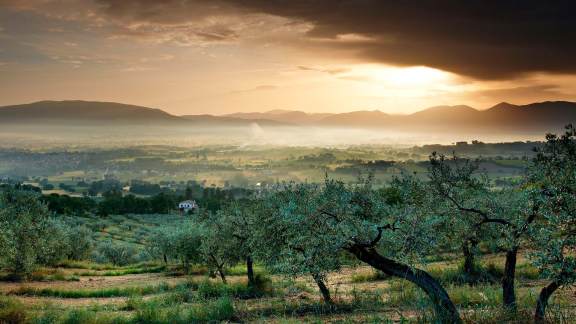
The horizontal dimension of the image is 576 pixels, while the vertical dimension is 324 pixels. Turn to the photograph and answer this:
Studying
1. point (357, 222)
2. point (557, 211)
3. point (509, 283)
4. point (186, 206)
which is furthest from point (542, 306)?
point (186, 206)

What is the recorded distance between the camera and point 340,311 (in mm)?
21625

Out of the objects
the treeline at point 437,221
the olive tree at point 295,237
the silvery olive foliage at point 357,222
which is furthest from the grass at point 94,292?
the silvery olive foliage at point 357,222

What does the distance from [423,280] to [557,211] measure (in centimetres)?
515

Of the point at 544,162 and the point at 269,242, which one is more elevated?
the point at 544,162

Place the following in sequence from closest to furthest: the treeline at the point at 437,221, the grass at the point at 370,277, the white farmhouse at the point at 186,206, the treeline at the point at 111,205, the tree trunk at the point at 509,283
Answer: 1. the treeline at the point at 437,221
2. the tree trunk at the point at 509,283
3. the grass at the point at 370,277
4. the treeline at the point at 111,205
5. the white farmhouse at the point at 186,206

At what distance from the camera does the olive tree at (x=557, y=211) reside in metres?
13.3

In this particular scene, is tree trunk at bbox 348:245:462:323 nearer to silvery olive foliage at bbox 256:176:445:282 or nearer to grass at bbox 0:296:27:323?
silvery olive foliage at bbox 256:176:445:282

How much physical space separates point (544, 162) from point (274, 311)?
46.1 ft

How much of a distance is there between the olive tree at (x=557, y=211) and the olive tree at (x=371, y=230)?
10.8 ft

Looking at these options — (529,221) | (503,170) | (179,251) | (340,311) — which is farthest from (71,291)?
(503,170)

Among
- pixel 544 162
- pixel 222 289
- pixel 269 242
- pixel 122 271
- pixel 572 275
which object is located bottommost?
pixel 122 271

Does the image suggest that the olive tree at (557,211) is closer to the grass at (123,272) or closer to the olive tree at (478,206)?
the olive tree at (478,206)

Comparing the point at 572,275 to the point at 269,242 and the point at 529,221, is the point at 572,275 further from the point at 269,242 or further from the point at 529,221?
the point at 269,242

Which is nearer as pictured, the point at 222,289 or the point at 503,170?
the point at 222,289
